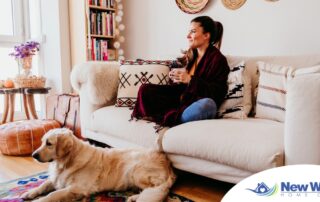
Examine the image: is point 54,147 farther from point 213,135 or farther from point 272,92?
point 272,92

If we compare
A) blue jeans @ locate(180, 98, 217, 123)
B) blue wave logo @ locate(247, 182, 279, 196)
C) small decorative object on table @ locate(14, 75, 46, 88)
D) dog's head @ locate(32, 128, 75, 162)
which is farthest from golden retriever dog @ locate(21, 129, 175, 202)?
small decorative object on table @ locate(14, 75, 46, 88)

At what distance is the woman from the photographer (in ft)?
5.28

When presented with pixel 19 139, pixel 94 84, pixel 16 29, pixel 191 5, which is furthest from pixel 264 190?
pixel 16 29

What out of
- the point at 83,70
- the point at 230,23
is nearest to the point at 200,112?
the point at 83,70

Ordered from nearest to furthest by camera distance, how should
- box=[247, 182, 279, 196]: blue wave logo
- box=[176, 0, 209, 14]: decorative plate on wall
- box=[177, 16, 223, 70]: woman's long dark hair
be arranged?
box=[247, 182, 279, 196]: blue wave logo < box=[177, 16, 223, 70]: woman's long dark hair < box=[176, 0, 209, 14]: decorative plate on wall

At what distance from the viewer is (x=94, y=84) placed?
6.75 ft

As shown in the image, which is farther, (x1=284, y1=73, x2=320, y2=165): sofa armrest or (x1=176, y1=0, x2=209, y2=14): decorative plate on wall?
(x1=176, y1=0, x2=209, y2=14): decorative plate on wall

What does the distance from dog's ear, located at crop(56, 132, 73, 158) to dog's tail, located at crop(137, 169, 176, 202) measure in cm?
41

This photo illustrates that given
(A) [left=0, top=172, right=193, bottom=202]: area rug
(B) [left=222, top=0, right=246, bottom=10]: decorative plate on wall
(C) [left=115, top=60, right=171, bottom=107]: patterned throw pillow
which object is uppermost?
(B) [left=222, top=0, right=246, bottom=10]: decorative plate on wall

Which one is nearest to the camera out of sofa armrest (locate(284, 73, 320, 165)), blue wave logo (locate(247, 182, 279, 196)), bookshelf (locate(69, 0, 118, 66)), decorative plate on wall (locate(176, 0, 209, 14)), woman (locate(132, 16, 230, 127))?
blue wave logo (locate(247, 182, 279, 196))

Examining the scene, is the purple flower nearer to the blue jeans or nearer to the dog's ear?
the dog's ear

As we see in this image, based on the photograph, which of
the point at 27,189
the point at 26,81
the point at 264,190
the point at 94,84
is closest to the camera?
the point at 264,190

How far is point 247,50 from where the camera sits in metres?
2.38

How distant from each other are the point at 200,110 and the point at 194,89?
0.22 meters
